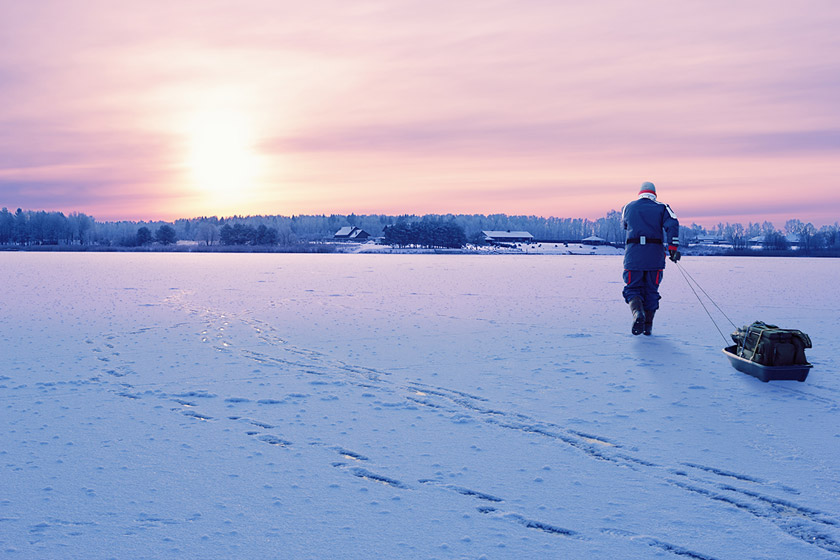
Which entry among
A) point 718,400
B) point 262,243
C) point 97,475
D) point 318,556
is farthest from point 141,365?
point 262,243

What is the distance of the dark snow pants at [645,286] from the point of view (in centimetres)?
962

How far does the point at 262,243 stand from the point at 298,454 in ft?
408

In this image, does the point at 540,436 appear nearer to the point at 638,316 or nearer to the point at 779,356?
the point at 779,356

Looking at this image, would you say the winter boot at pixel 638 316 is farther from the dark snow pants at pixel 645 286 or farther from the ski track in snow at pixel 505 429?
the ski track in snow at pixel 505 429

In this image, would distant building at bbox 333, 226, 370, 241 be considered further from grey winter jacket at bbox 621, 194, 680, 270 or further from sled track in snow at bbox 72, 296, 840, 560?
sled track in snow at bbox 72, 296, 840, 560

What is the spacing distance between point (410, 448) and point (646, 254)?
6467 millimetres

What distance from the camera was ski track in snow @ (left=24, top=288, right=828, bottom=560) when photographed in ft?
10.5

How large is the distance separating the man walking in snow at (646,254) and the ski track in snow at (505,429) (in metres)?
3.61

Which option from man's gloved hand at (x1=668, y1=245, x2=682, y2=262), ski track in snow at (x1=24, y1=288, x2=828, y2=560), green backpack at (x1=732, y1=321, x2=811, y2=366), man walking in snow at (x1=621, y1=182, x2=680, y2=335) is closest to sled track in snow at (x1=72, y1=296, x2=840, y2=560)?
ski track in snow at (x1=24, y1=288, x2=828, y2=560)

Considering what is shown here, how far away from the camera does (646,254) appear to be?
9.65 metres

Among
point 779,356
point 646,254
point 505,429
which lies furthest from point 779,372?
point 646,254

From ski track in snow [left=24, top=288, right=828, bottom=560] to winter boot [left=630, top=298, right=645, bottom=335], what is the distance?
345 cm

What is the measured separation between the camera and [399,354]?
8.09m

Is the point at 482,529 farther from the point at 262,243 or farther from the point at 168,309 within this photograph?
the point at 262,243
